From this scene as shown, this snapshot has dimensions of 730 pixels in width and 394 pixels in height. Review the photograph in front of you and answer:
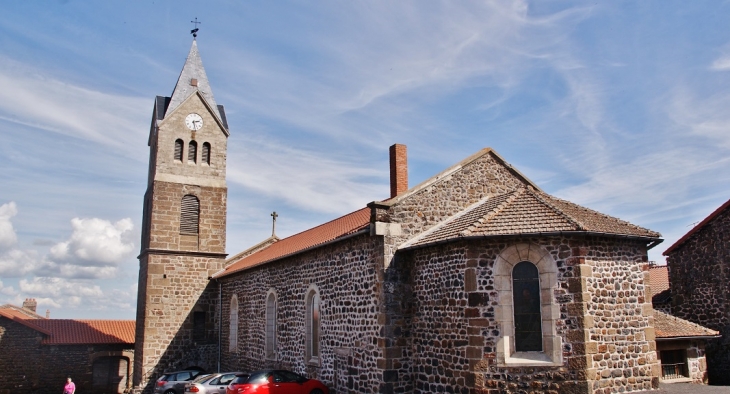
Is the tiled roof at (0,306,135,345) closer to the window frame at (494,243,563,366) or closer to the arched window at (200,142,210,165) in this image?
the arched window at (200,142,210,165)

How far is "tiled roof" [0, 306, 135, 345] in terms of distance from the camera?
98.2 ft

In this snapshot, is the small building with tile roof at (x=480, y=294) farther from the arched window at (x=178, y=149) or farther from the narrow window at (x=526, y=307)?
the arched window at (x=178, y=149)

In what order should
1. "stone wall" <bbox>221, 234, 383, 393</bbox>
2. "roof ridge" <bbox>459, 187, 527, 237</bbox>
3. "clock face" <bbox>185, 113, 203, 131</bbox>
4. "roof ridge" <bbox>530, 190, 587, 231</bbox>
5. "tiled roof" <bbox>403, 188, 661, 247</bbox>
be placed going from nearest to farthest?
"roof ridge" <bbox>530, 190, 587, 231</bbox>
"tiled roof" <bbox>403, 188, 661, 247</bbox>
"roof ridge" <bbox>459, 187, 527, 237</bbox>
"stone wall" <bbox>221, 234, 383, 393</bbox>
"clock face" <bbox>185, 113, 203, 131</bbox>

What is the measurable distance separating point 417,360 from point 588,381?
4.61 metres

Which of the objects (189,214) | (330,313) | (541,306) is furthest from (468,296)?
(189,214)

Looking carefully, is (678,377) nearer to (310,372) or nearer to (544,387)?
(544,387)

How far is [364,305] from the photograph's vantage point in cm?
1683

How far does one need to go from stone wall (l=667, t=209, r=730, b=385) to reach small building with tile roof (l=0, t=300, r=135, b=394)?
2731cm

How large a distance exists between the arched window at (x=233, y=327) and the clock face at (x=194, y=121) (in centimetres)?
928

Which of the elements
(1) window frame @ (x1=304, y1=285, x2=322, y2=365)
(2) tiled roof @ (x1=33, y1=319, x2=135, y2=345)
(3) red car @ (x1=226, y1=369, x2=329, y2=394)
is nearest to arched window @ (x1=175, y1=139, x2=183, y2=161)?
(2) tiled roof @ (x1=33, y1=319, x2=135, y2=345)

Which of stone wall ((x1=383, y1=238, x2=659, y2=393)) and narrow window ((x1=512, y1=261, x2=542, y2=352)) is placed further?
narrow window ((x1=512, y1=261, x2=542, y2=352))

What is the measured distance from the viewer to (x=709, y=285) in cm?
2111

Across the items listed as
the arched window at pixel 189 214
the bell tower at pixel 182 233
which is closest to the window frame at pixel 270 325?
the bell tower at pixel 182 233

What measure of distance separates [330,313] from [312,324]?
1.70 m
